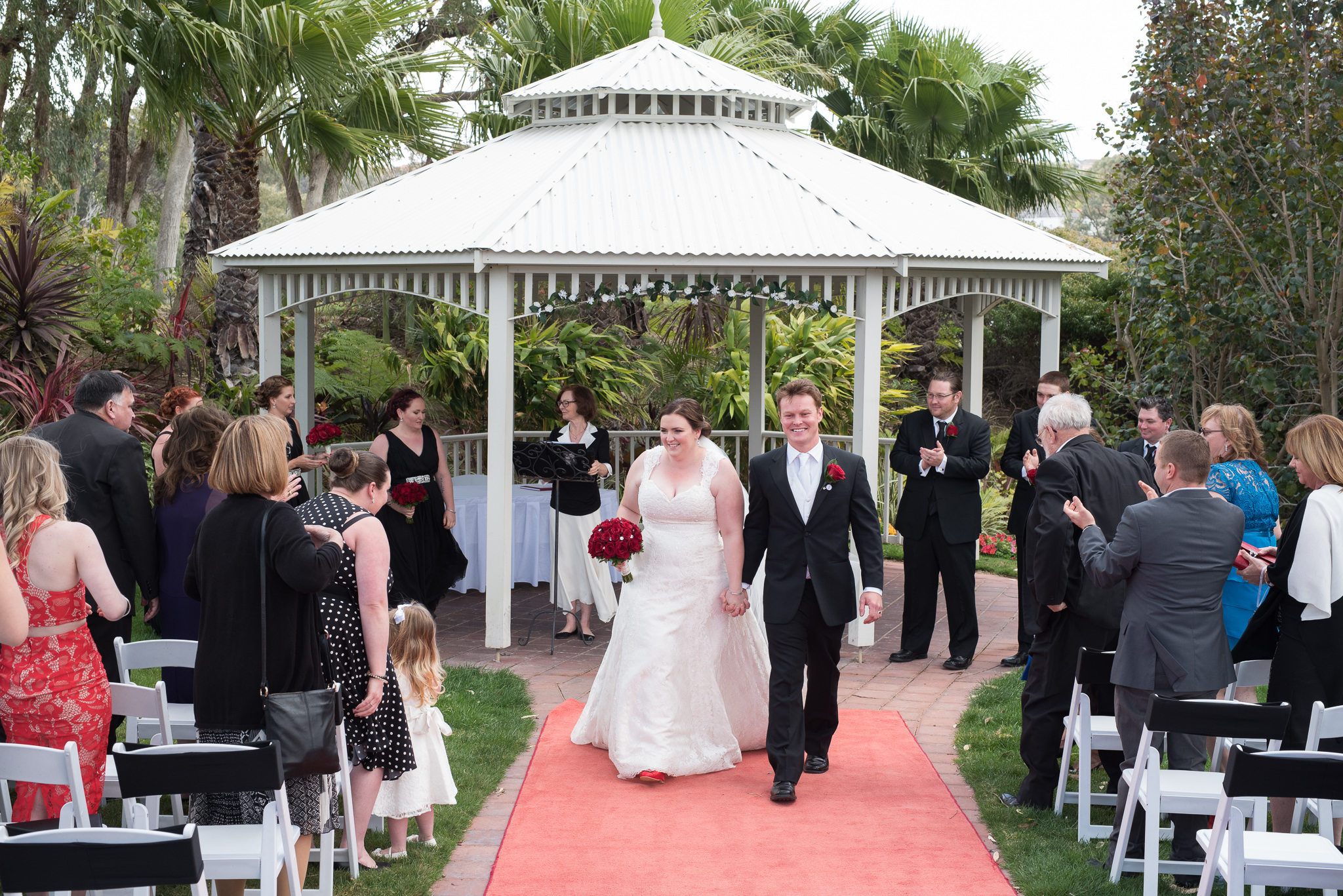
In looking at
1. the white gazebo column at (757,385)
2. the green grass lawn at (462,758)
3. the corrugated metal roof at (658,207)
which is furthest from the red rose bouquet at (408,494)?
the white gazebo column at (757,385)

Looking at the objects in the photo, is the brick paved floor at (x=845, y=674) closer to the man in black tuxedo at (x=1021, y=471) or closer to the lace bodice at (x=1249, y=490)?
the man in black tuxedo at (x=1021, y=471)

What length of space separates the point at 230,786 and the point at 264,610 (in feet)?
2.07

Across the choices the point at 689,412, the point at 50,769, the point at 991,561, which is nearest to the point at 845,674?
the point at 689,412

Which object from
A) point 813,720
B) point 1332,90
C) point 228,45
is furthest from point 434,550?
point 1332,90

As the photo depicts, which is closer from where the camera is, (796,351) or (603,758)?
(603,758)

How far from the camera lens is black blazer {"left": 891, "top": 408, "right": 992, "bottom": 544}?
824 centimetres

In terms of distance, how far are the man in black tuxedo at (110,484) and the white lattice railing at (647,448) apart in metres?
5.89

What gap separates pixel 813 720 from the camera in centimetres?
625

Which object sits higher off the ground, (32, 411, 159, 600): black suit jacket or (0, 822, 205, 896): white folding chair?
(32, 411, 159, 600): black suit jacket

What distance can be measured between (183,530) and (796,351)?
436 inches

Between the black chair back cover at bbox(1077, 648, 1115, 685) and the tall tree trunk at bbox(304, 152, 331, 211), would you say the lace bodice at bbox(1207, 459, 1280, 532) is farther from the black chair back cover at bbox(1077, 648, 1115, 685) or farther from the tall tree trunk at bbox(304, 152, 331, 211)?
the tall tree trunk at bbox(304, 152, 331, 211)

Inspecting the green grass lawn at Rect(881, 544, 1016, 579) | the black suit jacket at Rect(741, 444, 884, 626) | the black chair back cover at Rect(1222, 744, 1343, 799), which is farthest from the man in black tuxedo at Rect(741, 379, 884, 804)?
the green grass lawn at Rect(881, 544, 1016, 579)

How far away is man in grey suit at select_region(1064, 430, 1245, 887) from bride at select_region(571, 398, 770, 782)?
2014 millimetres

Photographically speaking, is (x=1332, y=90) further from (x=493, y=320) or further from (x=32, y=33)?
(x=32, y=33)
